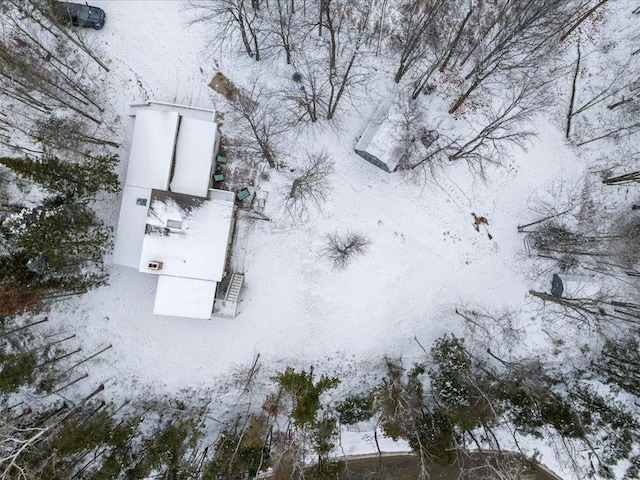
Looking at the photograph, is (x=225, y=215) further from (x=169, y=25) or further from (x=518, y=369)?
(x=518, y=369)

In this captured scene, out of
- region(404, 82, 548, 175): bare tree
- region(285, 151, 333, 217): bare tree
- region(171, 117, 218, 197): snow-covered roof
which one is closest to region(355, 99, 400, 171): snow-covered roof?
region(404, 82, 548, 175): bare tree

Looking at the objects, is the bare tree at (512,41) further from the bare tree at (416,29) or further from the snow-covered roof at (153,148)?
the snow-covered roof at (153,148)

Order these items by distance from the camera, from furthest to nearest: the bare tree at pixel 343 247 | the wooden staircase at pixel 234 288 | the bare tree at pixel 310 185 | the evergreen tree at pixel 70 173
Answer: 1. the bare tree at pixel 343 247
2. the bare tree at pixel 310 185
3. the wooden staircase at pixel 234 288
4. the evergreen tree at pixel 70 173

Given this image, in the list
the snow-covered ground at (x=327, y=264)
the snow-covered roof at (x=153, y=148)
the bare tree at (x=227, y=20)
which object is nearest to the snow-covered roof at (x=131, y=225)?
the snow-covered roof at (x=153, y=148)

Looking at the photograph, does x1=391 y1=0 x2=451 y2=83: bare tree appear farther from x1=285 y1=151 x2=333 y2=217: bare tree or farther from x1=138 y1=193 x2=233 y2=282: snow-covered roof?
x1=138 y1=193 x2=233 y2=282: snow-covered roof

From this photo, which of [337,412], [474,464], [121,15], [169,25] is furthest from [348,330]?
[121,15]

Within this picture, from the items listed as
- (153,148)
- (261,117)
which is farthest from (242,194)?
(153,148)
